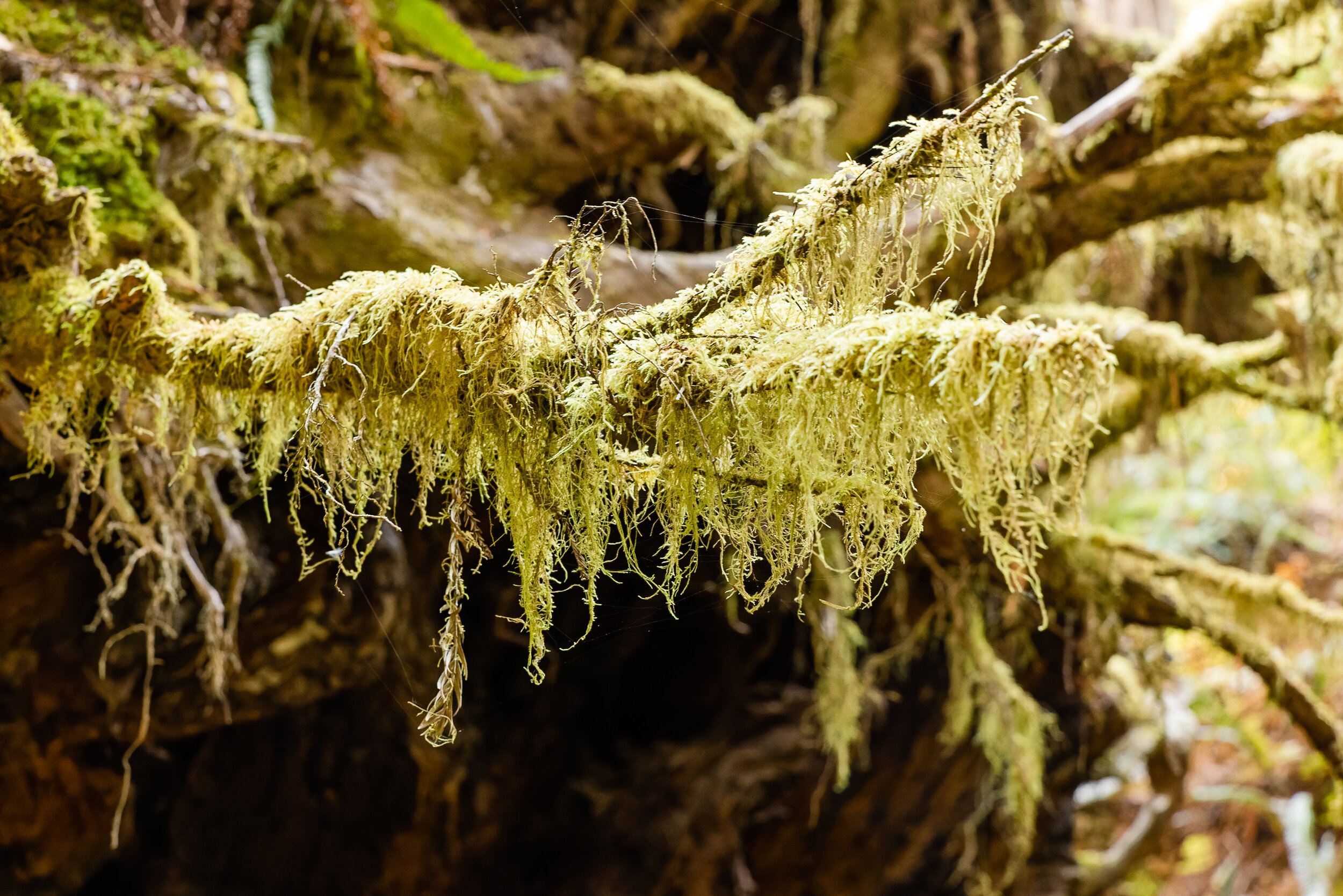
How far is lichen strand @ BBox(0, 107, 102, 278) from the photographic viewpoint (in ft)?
5.58

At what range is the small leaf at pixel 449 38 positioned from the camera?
2.56m

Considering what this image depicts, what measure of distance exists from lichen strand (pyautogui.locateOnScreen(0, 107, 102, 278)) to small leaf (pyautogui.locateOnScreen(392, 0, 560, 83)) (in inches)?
47.5

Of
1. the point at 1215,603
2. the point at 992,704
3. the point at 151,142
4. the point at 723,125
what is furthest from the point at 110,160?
the point at 1215,603

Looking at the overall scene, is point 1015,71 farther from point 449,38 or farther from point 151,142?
point 151,142

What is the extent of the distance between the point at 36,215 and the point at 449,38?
1338 mm

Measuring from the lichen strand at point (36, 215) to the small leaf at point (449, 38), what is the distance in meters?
1.21

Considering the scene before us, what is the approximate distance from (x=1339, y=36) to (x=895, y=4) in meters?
1.98

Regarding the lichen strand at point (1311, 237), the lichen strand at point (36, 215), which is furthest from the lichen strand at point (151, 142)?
A: the lichen strand at point (1311, 237)

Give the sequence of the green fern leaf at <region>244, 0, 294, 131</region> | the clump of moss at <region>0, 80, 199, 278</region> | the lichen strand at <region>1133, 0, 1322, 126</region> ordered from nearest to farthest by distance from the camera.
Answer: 1. the clump of moss at <region>0, 80, 199, 278</region>
2. the lichen strand at <region>1133, 0, 1322, 126</region>
3. the green fern leaf at <region>244, 0, 294, 131</region>

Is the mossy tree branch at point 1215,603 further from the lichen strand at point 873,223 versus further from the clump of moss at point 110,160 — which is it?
the clump of moss at point 110,160

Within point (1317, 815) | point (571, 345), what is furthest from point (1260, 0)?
point (1317, 815)

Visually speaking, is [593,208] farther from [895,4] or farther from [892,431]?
[895,4]

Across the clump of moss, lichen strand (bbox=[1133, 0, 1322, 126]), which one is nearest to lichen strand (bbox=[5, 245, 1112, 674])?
the clump of moss

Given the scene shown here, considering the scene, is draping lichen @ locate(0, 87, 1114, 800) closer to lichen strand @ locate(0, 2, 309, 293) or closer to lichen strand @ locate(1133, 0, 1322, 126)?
lichen strand @ locate(0, 2, 309, 293)
